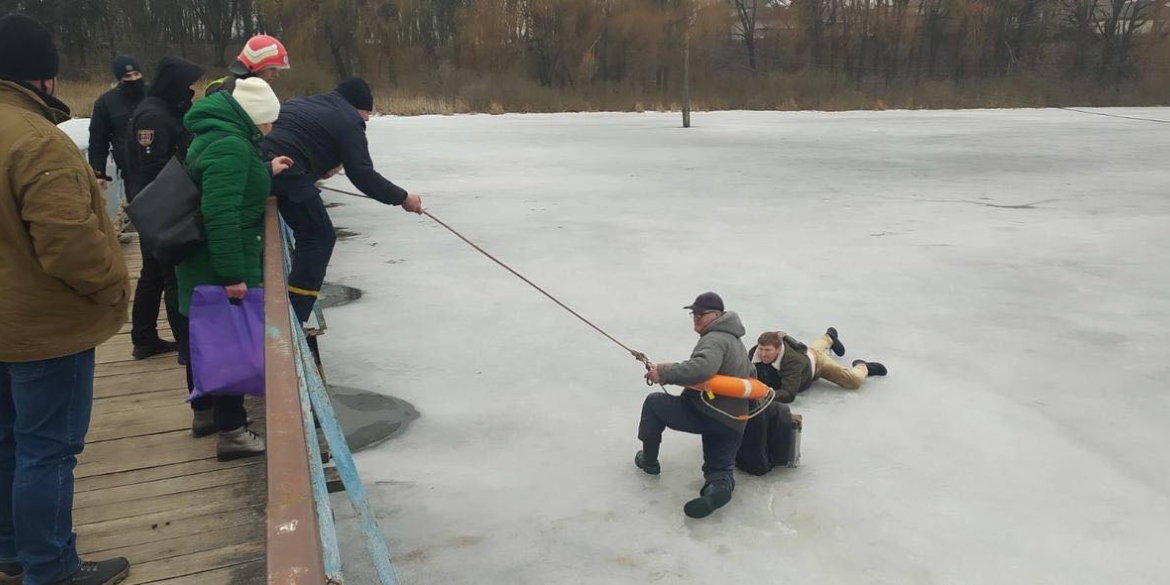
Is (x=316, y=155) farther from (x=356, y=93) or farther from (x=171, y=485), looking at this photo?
(x=171, y=485)

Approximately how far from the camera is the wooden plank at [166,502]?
8.78ft

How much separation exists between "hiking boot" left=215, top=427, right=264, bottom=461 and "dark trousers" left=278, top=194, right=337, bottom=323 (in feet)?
3.22

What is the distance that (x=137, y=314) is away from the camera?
407 centimetres

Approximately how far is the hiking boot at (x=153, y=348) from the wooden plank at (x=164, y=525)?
1.60 m

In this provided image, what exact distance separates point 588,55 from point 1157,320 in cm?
3484

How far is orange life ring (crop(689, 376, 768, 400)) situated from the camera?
3426 mm

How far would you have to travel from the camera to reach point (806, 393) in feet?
15.2

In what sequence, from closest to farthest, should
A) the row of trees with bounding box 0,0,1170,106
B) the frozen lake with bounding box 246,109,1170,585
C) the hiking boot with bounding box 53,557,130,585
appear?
the hiking boot with bounding box 53,557,130,585
the frozen lake with bounding box 246,109,1170,585
the row of trees with bounding box 0,0,1170,106

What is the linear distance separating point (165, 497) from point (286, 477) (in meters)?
1.73

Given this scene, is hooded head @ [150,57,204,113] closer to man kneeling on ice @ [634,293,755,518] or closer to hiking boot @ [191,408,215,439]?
hiking boot @ [191,408,215,439]

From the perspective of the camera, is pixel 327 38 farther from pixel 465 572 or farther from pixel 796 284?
pixel 465 572

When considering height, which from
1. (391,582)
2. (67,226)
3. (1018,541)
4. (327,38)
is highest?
(327,38)

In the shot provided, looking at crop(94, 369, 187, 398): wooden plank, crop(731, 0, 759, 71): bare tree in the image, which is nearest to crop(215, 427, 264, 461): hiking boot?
crop(94, 369, 187, 398): wooden plank

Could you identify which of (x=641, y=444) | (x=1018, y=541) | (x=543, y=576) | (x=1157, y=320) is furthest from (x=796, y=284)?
(x=543, y=576)
